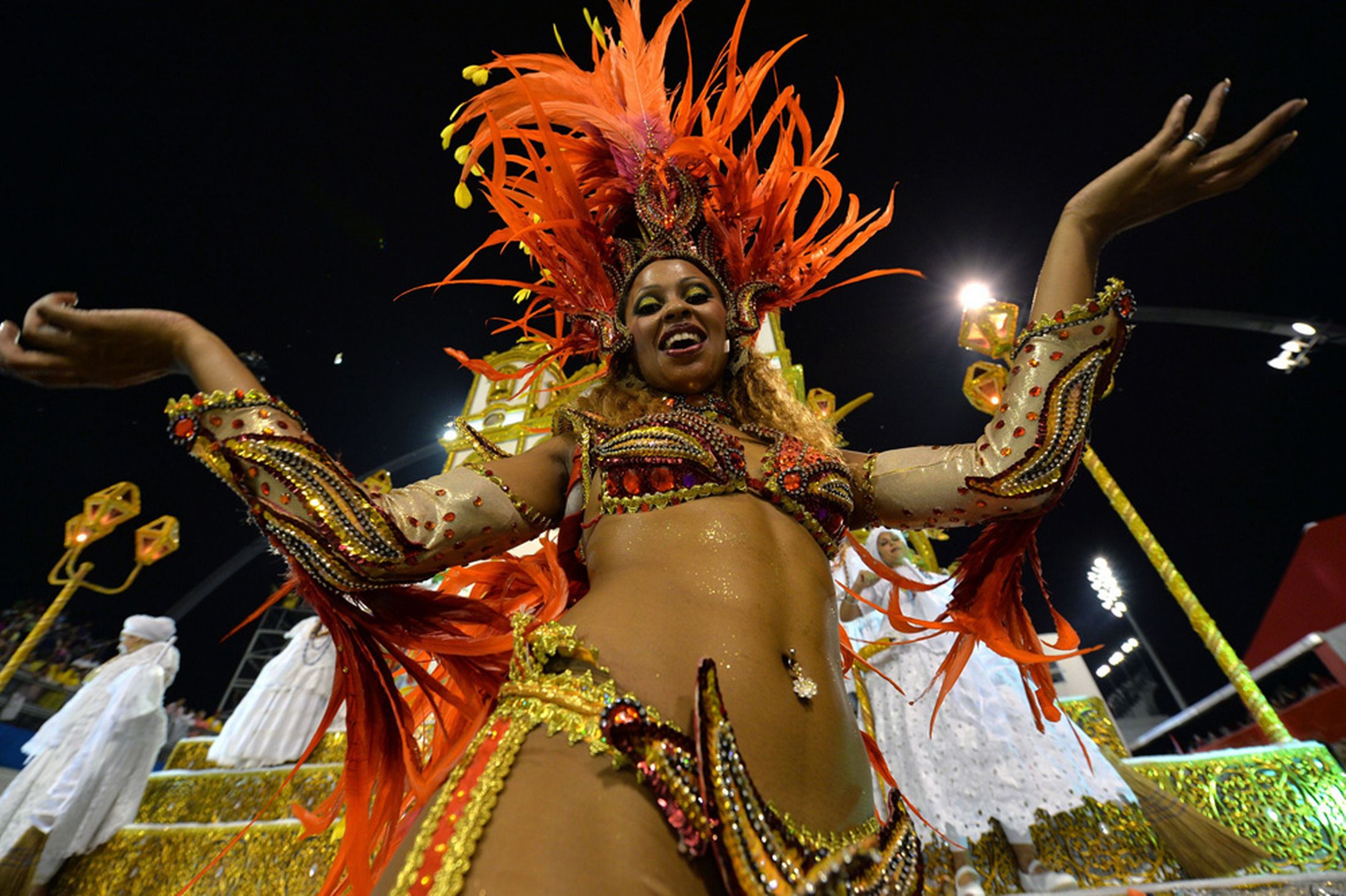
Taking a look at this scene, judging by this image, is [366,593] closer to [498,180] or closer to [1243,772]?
[498,180]

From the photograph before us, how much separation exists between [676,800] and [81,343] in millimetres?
1433

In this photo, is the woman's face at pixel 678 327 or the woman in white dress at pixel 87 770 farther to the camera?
the woman in white dress at pixel 87 770

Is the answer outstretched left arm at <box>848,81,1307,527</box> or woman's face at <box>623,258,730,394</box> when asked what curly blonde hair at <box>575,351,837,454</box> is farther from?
outstretched left arm at <box>848,81,1307,527</box>

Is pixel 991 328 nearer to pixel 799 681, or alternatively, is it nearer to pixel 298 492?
pixel 799 681

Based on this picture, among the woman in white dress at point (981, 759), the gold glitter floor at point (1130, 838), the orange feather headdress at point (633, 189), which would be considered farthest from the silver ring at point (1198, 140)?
the gold glitter floor at point (1130, 838)

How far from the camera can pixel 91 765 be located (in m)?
4.91

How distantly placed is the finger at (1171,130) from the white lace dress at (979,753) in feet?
7.41

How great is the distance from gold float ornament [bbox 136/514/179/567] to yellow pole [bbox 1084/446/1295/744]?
11.0 metres

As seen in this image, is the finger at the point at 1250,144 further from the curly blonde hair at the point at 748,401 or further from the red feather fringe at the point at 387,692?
the red feather fringe at the point at 387,692

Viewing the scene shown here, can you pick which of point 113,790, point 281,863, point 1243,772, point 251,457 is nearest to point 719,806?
point 251,457

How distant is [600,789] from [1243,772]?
442cm

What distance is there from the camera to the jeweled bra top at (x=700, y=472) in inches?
62.1

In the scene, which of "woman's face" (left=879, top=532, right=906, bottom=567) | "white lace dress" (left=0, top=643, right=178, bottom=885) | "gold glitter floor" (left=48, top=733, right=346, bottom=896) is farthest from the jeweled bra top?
"white lace dress" (left=0, top=643, right=178, bottom=885)

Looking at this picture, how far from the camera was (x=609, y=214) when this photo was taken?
2.39 m
